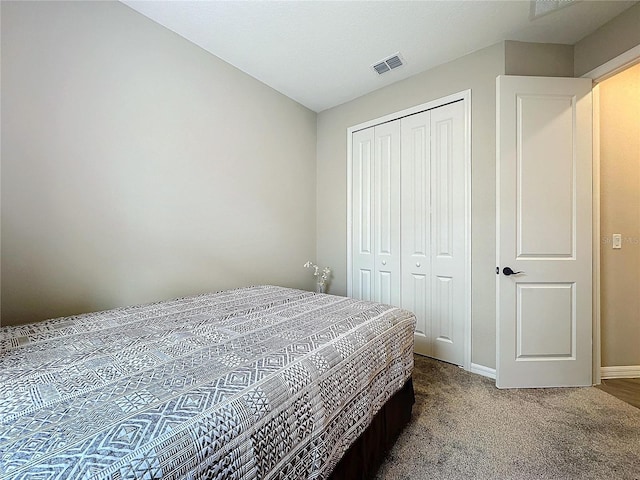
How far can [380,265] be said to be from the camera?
10.1 feet

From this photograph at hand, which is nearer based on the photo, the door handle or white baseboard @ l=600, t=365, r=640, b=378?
the door handle

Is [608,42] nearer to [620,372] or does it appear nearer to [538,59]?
[538,59]

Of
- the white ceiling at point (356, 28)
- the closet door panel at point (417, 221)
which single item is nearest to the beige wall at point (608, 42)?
the white ceiling at point (356, 28)

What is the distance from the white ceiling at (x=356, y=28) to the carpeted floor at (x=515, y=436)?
8.94ft

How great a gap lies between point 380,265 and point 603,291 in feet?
6.10

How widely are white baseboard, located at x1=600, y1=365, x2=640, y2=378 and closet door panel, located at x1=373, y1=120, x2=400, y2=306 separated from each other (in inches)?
67.3

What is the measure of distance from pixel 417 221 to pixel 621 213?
1621 millimetres

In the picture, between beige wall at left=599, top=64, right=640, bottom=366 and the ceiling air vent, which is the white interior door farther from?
the ceiling air vent

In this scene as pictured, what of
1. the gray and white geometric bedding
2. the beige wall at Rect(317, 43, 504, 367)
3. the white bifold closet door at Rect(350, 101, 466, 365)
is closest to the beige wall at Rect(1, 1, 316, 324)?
the gray and white geometric bedding

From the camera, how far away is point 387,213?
9.84 feet

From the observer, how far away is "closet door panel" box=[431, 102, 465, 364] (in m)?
2.50

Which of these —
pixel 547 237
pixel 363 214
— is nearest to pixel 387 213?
pixel 363 214

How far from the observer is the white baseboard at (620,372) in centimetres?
228

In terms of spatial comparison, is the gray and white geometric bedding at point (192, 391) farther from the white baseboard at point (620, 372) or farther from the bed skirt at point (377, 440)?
the white baseboard at point (620, 372)
